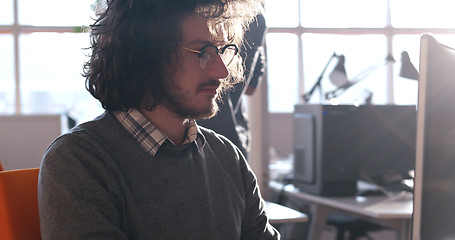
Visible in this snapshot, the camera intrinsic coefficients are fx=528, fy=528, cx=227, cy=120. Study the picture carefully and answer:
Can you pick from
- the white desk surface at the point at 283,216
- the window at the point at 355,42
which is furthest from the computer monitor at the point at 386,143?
the window at the point at 355,42

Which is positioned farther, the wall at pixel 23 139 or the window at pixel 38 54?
the window at pixel 38 54

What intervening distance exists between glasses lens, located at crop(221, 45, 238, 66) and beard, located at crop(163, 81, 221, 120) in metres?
0.12

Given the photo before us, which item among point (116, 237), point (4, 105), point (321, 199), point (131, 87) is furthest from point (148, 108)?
point (4, 105)

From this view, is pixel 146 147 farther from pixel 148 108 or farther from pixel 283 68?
pixel 283 68

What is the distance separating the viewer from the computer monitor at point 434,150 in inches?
32.1

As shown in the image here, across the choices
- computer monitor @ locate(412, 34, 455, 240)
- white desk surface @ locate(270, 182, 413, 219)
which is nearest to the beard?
computer monitor @ locate(412, 34, 455, 240)

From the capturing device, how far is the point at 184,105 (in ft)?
4.09

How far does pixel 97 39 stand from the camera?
1.32 m

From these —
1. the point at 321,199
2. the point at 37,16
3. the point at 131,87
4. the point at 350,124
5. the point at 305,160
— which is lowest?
the point at 321,199

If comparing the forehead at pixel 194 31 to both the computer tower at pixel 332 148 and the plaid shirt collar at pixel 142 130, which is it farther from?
the computer tower at pixel 332 148

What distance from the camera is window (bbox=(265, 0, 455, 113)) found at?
5.20m

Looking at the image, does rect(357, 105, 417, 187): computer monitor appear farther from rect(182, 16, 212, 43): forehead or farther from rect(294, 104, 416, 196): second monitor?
rect(182, 16, 212, 43): forehead

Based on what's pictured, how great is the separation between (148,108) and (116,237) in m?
0.34

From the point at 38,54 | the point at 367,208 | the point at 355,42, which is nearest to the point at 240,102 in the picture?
the point at 367,208
